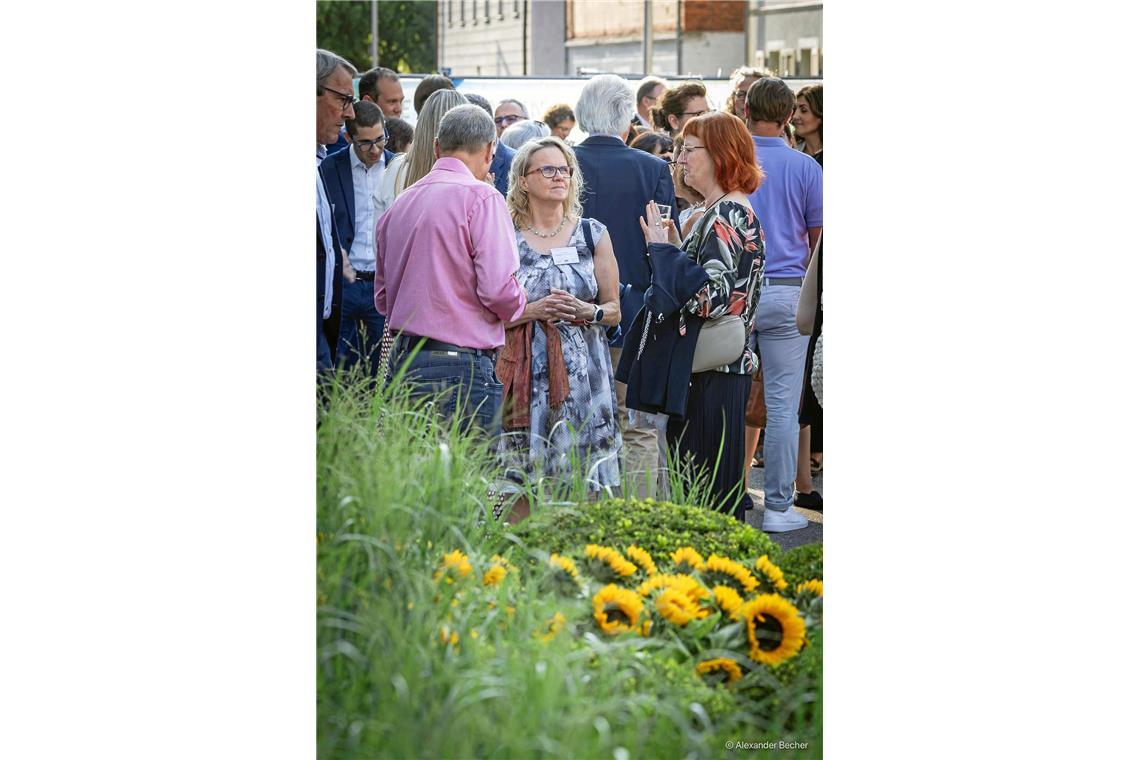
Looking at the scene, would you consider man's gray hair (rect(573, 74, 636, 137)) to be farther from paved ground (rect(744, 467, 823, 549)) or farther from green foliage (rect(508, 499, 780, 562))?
green foliage (rect(508, 499, 780, 562))

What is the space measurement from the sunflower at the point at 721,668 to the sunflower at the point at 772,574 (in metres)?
0.36

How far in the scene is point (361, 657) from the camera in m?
3.51

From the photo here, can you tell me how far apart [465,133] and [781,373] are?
1530 mm

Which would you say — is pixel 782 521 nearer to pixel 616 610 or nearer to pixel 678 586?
pixel 678 586

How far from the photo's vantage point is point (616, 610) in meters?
3.79

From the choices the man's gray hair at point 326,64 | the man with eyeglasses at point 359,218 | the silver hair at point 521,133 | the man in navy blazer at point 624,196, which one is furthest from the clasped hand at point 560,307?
the man's gray hair at point 326,64

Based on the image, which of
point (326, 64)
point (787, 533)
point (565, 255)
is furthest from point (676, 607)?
point (326, 64)

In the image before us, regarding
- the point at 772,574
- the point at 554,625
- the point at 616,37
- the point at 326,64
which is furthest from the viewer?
the point at 616,37

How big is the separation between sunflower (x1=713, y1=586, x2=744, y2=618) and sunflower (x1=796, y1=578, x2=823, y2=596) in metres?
0.20

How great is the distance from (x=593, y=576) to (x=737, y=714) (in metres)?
0.53

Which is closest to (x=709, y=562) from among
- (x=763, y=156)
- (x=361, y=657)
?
(x=361, y=657)

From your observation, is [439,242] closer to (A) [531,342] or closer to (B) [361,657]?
(A) [531,342]

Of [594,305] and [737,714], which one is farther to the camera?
[594,305]
